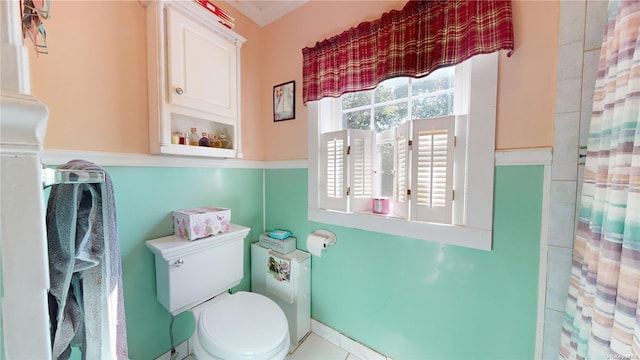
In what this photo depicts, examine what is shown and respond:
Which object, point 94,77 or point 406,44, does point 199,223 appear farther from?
point 406,44

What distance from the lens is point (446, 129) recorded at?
105cm

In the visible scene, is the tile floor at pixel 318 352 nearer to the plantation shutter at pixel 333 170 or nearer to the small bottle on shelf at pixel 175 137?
the plantation shutter at pixel 333 170

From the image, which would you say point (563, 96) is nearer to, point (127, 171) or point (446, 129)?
point (446, 129)

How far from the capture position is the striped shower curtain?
1.89 feet

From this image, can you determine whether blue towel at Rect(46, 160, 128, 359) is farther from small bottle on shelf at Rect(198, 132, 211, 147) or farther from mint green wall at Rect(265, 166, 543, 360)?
mint green wall at Rect(265, 166, 543, 360)

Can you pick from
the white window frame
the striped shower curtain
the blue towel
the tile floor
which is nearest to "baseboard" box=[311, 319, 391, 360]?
the tile floor

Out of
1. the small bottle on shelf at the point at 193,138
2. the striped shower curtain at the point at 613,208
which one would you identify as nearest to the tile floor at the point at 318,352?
the striped shower curtain at the point at 613,208

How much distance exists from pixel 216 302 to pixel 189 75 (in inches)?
49.5

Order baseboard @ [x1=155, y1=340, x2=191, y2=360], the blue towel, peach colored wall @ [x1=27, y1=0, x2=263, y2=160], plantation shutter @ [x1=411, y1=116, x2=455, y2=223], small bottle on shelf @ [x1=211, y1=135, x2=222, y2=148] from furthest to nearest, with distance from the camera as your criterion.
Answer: small bottle on shelf @ [x1=211, y1=135, x2=222, y2=148] → baseboard @ [x1=155, y1=340, x2=191, y2=360] → plantation shutter @ [x1=411, y1=116, x2=455, y2=223] → peach colored wall @ [x1=27, y1=0, x2=263, y2=160] → the blue towel

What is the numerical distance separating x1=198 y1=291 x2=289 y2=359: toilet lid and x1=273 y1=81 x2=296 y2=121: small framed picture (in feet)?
3.96

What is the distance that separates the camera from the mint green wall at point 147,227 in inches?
43.0

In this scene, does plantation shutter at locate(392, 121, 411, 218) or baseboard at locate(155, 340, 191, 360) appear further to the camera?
baseboard at locate(155, 340, 191, 360)

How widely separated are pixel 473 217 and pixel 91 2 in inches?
77.1

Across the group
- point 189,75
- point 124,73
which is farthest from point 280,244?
point 124,73
